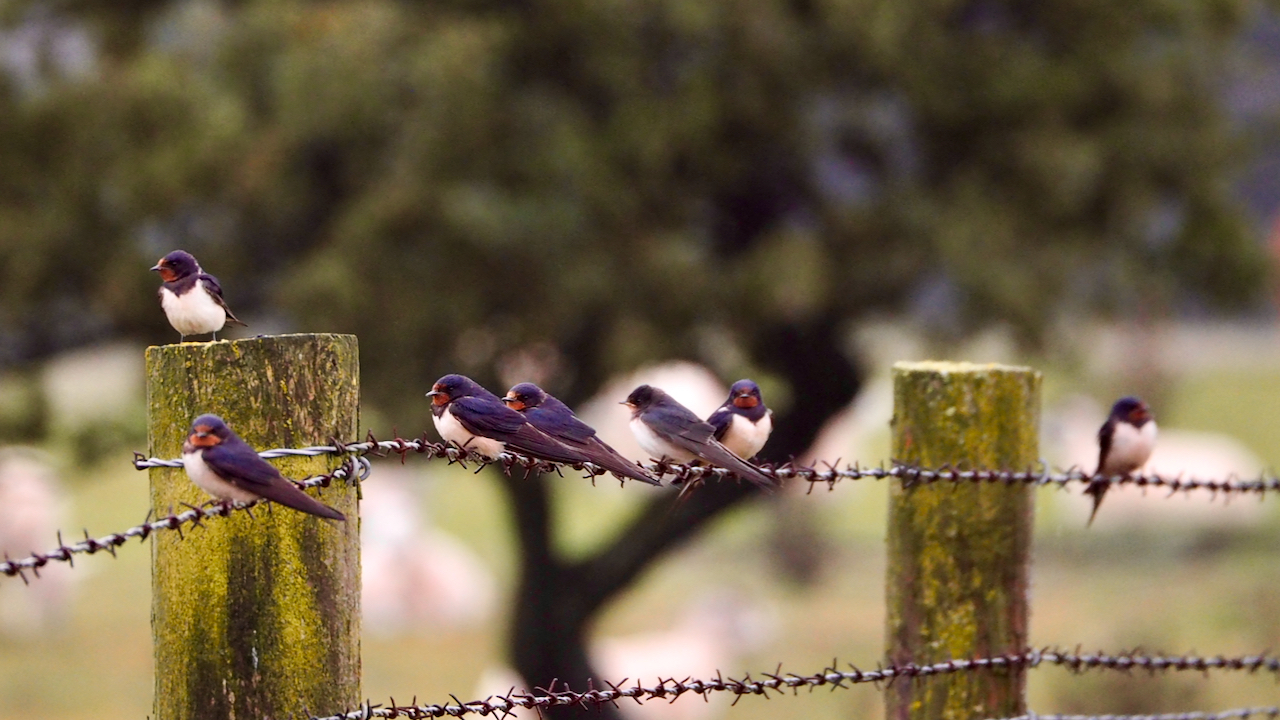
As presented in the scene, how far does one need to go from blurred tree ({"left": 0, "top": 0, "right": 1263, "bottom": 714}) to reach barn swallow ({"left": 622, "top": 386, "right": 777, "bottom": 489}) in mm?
6213

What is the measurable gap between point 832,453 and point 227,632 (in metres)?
20.2

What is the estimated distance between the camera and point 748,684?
364 cm

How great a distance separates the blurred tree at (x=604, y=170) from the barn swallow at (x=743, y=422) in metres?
6.52

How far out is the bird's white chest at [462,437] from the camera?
14.1 ft

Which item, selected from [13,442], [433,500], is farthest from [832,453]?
[13,442]

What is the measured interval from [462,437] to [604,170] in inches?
312

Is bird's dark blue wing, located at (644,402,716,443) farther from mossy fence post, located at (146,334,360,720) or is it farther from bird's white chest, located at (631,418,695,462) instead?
mossy fence post, located at (146,334,360,720)

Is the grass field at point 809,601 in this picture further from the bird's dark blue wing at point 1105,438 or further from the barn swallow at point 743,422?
the bird's dark blue wing at point 1105,438

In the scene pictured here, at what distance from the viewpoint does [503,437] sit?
4133 millimetres

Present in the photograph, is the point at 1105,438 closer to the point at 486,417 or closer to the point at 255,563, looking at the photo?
the point at 486,417

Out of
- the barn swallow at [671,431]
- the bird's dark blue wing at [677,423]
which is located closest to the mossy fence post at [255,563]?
the barn swallow at [671,431]

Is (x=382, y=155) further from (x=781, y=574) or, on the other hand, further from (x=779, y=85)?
(x=781, y=574)

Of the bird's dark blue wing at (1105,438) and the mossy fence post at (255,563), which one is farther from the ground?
the bird's dark blue wing at (1105,438)

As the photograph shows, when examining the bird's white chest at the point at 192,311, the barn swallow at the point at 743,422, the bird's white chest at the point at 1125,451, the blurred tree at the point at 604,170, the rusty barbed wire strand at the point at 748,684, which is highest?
the blurred tree at the point at 604,170
